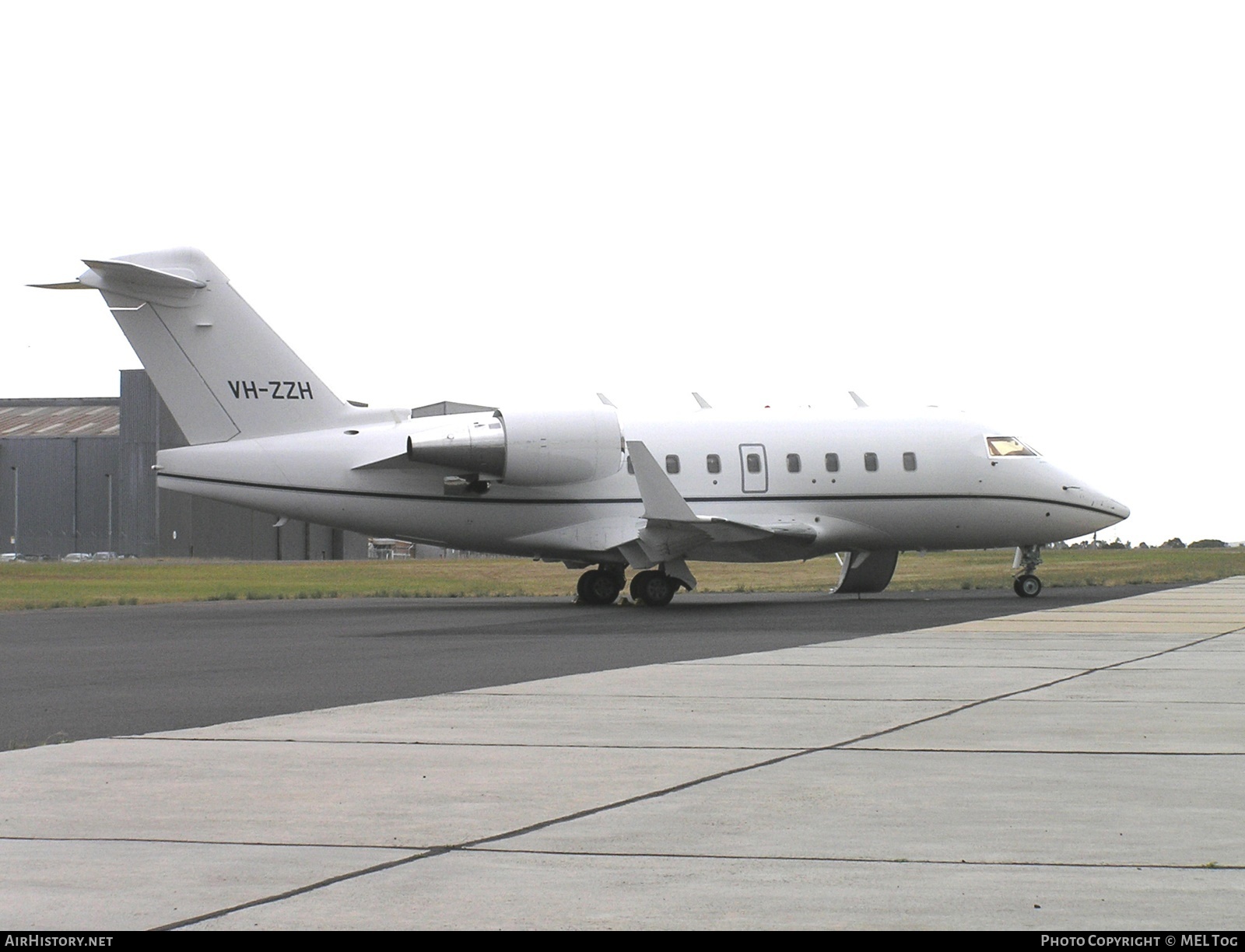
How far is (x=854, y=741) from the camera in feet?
30.7

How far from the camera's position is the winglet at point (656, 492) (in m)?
26.8

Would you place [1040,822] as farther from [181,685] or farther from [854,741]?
[181,685]

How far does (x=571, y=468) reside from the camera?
2853cm

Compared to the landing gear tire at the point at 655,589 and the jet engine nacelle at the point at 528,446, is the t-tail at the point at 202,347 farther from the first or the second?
the landing gear tire at the point at 655,589

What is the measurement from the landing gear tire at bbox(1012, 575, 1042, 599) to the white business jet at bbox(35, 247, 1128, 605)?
0.14ft

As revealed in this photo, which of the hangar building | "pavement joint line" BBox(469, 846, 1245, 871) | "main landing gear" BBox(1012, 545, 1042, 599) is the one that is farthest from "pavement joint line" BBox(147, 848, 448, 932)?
the hangar building

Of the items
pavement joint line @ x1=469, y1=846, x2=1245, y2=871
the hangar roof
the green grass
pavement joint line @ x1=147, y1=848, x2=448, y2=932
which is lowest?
pavement joint line @ x1=469, y1=846, x2=1245, y2=871

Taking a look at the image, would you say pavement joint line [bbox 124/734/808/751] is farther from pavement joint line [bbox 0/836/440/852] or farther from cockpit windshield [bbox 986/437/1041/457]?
cockpit windshield [bbox 986/437/1041/457]

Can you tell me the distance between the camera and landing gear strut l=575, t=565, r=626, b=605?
3055cm

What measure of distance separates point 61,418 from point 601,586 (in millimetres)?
68157

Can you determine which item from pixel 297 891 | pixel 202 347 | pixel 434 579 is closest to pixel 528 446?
pixel 202 347

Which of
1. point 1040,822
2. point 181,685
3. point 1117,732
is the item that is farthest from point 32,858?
point 181,685

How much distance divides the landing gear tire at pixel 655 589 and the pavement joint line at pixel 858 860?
22714 mm
